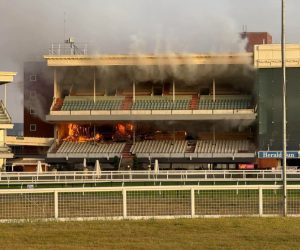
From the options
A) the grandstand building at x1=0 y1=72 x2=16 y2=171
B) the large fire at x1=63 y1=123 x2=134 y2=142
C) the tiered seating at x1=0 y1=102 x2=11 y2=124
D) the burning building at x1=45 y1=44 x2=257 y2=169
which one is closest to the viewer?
the grandstand building at x1=0 y1=72 x2=16 y2=171

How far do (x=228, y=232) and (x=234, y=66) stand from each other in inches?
1740

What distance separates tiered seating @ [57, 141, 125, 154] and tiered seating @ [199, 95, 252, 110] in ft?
24.4

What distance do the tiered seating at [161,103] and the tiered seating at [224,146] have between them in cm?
334

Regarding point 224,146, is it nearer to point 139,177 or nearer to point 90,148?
point 90,148

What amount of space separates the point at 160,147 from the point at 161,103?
11.9 feet

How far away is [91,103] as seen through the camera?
63.1m

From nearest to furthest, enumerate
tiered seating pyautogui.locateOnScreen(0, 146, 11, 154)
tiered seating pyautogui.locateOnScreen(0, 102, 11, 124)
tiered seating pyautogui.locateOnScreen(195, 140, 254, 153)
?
tiered seating pyautogui.locateOnScreen(0, 146, 11, 154), tiered seating pyautogui.locateOnScreen(0, 102, 11, 124), tiered seating pyautogui.locateOnScreen(195, 140, 254, 153)

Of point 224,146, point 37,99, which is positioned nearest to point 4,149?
point 37,99

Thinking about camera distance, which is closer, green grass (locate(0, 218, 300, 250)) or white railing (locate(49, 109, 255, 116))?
green grass (locate(0, 218, 300, 250))

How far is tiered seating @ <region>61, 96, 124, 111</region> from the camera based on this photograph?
204 ft

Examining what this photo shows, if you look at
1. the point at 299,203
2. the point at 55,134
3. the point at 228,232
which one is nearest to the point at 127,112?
the point at 55,134

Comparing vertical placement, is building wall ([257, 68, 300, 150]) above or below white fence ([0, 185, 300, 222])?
above

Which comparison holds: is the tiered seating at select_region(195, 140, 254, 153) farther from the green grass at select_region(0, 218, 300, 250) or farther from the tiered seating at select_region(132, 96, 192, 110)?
the green grass at select_region(0, 218, 300, 250)

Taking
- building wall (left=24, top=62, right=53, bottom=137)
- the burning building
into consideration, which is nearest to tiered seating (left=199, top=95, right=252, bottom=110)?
the burning building
